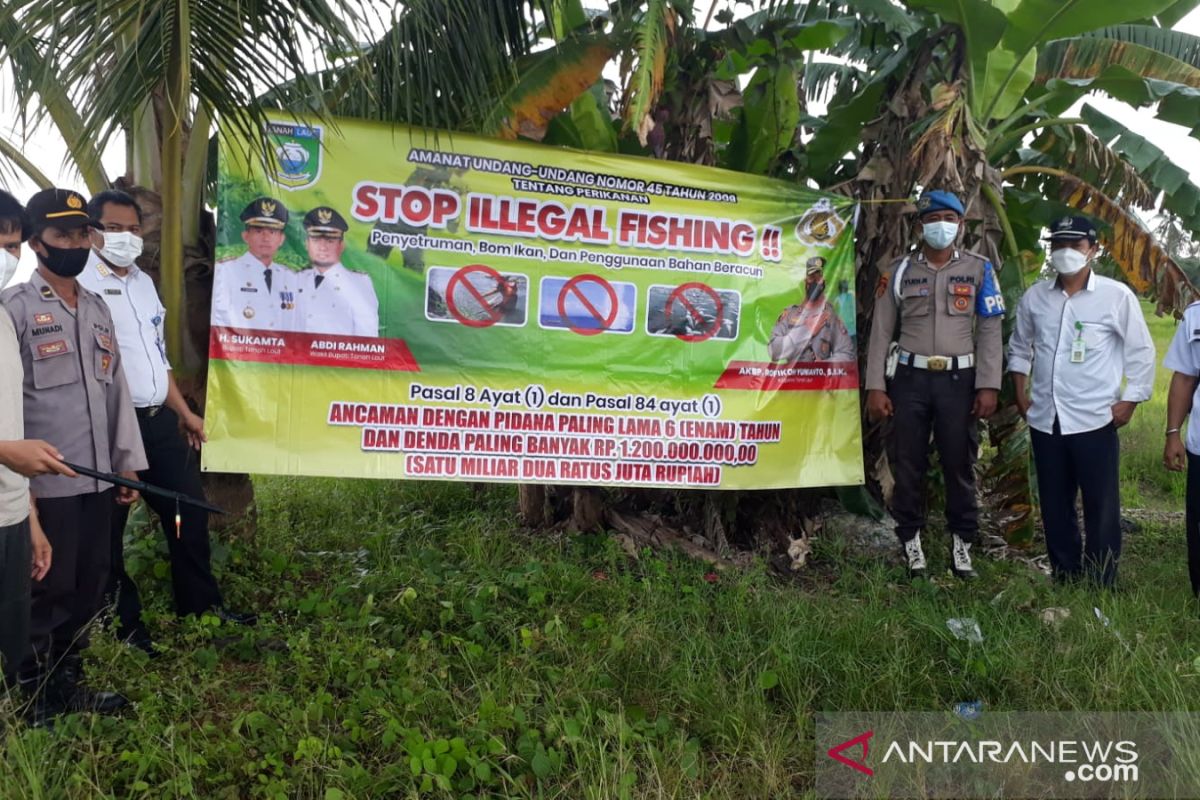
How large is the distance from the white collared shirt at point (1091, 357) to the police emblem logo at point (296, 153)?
3.53 meters

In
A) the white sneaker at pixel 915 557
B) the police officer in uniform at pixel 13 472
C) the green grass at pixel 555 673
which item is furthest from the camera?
the white sneaker at pixel 915 557

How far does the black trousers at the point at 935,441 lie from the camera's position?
4.13 metres

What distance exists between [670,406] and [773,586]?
41.5 inches

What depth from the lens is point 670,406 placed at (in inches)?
164

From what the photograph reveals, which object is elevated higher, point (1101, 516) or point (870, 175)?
point (870, 175)

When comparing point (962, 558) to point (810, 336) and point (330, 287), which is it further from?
point (330, 287)

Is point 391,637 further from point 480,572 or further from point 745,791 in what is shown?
point 745,791

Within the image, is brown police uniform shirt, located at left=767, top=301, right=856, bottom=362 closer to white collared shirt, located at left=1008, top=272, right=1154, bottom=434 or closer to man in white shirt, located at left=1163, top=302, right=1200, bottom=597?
white collared shirt, located at left=1008, top=272, right=1154, bottom=434

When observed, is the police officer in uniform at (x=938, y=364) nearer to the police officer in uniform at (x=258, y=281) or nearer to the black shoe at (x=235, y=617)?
the police officer in uniform at (x=258, y=281)

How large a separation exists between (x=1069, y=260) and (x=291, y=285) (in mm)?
3610

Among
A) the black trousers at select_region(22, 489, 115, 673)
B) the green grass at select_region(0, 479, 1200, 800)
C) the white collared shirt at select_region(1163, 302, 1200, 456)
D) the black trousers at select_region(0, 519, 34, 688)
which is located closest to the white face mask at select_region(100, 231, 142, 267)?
the black trousers at select_region(22, 489, 115, 673)

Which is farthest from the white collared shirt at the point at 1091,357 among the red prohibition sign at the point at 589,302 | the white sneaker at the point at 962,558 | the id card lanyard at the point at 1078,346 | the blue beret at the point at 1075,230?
the red prohibition sign at the point at 589,302

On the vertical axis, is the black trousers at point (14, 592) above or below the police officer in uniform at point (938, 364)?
below

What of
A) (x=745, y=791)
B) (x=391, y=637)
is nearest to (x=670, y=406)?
(x=391, y=637)
